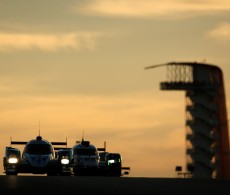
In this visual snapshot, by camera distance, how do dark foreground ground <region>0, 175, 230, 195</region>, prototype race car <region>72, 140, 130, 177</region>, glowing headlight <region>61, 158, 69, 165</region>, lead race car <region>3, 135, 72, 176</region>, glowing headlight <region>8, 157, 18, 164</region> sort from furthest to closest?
prototype race car <region>72, 140, 130, 177</region> → glowing headlight <region>61, 158, 69, 165</region> → glowing headlight <region>8, 157, 18, 164</region> → lead race car <region>3, 135, 72, 176</region> → dark foreground ground <region>0, 175, 230, 195</region>

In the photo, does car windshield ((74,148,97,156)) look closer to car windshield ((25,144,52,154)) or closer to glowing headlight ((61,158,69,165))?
glowing headlight ((61,158,69,165))

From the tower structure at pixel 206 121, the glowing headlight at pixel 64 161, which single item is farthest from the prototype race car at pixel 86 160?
the tower structure at pixel 206 121

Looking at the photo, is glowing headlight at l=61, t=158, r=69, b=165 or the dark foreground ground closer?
the dark foreground ground

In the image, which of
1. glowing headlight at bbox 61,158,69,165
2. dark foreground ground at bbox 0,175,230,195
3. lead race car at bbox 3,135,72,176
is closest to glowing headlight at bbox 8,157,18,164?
lead race car at bbox 3,135,72,176

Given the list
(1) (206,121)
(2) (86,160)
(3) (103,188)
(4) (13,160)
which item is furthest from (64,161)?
(1) (206,121)

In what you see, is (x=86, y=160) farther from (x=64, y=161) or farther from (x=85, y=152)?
(x=64, y=161)

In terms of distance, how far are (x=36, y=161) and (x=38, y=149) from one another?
1.38 metres

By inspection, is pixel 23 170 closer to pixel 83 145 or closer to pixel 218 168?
pixel 83 145

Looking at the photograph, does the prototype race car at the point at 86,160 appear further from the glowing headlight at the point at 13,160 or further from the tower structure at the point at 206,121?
the tower structure at the point at 206,121

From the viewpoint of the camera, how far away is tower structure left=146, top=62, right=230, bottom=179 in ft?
606

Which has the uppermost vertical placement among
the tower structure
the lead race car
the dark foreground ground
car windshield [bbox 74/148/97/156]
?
the tower structure

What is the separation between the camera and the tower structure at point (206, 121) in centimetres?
18475

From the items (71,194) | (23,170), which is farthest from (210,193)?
(23,170)

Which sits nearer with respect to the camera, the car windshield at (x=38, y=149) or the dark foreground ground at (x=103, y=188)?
the dark foreground ground at (x=103, y=188)
